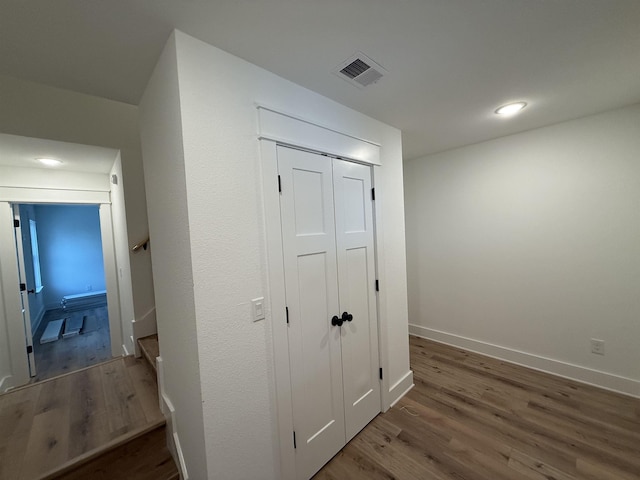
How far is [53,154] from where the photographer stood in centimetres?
234

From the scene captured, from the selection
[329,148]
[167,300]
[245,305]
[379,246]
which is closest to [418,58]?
[329,148]

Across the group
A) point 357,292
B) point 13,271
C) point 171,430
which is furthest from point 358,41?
point 13,271

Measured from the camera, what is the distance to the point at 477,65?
54.8 inches

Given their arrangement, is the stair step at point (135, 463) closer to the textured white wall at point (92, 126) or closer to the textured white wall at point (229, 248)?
the textured white wall at point (229, 248)

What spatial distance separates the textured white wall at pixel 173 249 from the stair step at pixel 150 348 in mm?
774

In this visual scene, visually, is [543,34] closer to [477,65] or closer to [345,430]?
[477,65]

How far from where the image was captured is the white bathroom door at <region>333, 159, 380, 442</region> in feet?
5.73

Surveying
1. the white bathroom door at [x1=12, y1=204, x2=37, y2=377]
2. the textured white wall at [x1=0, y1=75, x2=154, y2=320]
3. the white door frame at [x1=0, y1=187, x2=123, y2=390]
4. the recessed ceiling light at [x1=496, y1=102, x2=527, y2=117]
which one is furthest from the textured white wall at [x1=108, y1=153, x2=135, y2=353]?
the recessed ceiling light at [x1=496, y1=102, x2=527, y2=117]

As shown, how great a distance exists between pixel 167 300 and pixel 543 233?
3345 mm

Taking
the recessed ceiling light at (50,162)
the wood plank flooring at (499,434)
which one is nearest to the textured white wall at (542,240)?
the wood plank flooring at (499,434)

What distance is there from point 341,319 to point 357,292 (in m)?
0.27

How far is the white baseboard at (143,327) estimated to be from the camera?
246 centimetres

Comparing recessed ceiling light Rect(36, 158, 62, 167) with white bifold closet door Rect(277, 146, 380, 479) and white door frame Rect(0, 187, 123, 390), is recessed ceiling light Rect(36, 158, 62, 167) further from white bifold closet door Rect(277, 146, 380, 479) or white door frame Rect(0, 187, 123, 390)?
white bifold closet door Rect(277, 146, 380, 479)

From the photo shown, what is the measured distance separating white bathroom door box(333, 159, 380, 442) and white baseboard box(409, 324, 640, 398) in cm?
165
